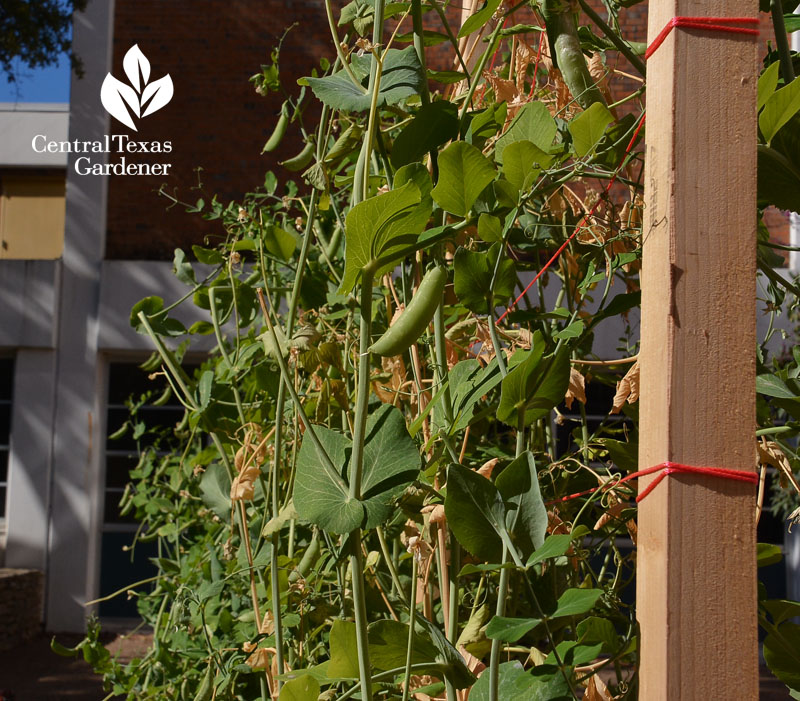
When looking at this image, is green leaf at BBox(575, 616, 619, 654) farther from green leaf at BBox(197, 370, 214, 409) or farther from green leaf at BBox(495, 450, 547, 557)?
green leaf at BBox(197, 370, 214, 409)

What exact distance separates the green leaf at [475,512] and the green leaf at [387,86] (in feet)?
0.93

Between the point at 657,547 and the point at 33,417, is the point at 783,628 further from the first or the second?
the point at 33,417

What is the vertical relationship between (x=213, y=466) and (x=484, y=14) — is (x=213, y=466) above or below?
below

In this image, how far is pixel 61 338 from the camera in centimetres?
613

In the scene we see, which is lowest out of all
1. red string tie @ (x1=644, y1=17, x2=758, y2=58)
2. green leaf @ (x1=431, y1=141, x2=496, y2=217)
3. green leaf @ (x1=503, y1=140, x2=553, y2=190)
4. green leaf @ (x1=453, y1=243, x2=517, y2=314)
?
green leaf @ (x1=453, y1=243, x2=517, y2=314)

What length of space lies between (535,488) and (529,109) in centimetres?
29

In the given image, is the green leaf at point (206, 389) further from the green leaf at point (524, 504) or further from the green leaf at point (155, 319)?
the green leaf at point (524, 504)

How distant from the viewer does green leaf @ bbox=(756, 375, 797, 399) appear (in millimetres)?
653

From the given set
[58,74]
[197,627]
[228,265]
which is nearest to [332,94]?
[228,265]

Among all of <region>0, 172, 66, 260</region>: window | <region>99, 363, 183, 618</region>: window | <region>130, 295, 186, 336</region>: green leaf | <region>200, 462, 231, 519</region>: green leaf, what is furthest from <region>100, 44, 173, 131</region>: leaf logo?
<region>200, 462, 231, 519</region>: green leaf

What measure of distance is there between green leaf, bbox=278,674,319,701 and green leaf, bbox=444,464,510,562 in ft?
0.53

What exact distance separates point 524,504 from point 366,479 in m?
0.12

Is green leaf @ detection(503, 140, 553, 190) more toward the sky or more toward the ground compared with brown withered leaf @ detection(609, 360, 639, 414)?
more toward the sky

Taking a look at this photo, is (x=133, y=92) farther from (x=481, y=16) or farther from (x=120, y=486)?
(x=481, y=16)
